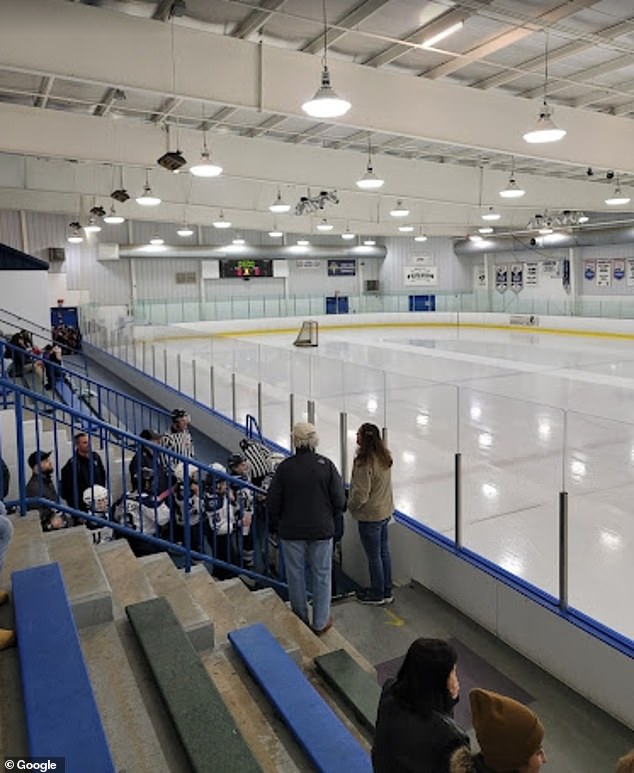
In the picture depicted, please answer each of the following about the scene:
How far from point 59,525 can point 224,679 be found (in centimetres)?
252

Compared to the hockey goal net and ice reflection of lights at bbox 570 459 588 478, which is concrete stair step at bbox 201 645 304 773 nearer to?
ice reflection of lights at bbox 570 459 588 478

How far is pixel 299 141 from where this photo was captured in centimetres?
1463

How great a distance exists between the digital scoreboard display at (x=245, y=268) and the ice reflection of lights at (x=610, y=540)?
2762cm

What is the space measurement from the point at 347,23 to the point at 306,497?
19.8 feet

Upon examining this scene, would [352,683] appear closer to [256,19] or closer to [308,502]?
[308,502]

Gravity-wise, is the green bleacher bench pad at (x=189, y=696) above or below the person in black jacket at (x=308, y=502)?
below

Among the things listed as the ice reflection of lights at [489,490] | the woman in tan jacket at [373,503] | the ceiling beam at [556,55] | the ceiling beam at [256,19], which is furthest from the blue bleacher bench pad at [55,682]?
the ceiling beam at [556,55]

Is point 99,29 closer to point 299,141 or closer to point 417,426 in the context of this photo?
point 417,426

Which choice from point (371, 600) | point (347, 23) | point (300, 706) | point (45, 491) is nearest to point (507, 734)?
point (300, 706)

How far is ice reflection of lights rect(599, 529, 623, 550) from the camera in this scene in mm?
5187

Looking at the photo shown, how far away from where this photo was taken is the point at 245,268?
31719 millimetres

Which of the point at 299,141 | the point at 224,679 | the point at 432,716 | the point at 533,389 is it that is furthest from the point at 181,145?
the point at 432,716

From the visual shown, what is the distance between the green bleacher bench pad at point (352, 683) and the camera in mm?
3521

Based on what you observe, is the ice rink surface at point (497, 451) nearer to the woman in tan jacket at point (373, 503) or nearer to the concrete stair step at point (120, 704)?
the woman in tan jacket at point (373, 503)
